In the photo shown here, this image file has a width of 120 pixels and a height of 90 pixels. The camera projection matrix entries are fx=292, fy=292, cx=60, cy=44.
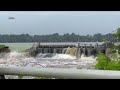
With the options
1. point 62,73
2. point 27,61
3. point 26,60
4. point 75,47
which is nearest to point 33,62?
point 26,60

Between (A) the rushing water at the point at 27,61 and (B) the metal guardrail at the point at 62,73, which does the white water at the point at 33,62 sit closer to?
(A) the rushing water at the point at 27,61

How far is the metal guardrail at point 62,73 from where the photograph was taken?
48.0 inches

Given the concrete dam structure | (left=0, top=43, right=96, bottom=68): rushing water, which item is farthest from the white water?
the concrete dam structure

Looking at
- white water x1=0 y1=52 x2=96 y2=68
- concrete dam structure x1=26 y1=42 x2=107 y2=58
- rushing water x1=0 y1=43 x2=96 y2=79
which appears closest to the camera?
rushing water x1=0 y1=43 x2=96 y2=79

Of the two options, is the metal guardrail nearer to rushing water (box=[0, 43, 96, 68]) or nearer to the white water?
rushing water (box=[0, 43, 96, 68])

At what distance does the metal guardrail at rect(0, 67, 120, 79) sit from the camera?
48.0 inches

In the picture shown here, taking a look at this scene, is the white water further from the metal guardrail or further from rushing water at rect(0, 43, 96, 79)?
the metal guardrail

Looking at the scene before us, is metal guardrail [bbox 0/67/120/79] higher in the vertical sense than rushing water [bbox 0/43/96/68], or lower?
higher

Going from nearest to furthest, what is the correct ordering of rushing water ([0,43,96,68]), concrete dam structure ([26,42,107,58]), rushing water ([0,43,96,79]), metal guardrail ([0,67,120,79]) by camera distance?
metal guardrail ([0,67,120,79])
rushing water ([0,43,96,79])
rushing water ([0,43,96,68])
concrete dam structure ([26,42,107,58])

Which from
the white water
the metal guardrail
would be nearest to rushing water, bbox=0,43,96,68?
the white water

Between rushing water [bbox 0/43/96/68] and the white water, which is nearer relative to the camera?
rushing water [bbox 0/43/96/68]
